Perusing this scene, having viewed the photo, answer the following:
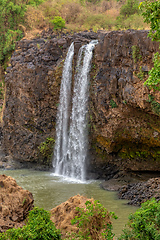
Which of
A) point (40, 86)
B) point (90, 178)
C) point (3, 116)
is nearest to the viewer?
point (90, 178)

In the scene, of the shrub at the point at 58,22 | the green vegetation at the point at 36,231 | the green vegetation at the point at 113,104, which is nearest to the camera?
the green vegetation at the point at 36,231

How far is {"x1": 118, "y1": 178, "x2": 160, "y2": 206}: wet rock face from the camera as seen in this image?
1226 cm

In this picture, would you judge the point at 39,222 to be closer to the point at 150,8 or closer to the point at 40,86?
the point at 150,8

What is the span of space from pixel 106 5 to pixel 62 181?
29140mm

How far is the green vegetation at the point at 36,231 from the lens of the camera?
4984 mm

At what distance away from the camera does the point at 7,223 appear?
7297mm

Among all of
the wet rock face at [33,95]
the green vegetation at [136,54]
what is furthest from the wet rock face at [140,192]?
the wet rock face at [33,95]

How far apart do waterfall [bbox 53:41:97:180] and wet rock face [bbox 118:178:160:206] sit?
512 centimetres

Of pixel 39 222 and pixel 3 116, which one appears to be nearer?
pixel 39 222

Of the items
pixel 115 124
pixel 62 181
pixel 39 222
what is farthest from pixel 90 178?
pixel 39 222

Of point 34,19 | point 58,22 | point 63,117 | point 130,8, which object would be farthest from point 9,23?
point 63,117

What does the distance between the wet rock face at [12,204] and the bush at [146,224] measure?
3306mm

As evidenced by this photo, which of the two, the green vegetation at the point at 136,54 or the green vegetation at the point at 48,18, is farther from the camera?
the green vegetation at the point at 48,18

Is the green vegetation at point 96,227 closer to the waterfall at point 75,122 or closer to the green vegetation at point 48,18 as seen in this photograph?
the waterfall at point 75,122
